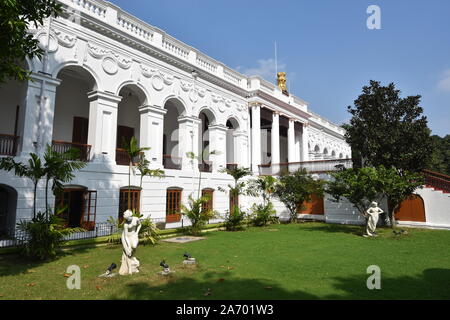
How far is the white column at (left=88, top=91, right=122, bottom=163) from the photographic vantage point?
1159cm

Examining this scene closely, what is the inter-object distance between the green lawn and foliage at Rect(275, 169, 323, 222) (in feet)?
20.1

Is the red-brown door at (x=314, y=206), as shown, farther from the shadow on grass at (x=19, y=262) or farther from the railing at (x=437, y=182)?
the shadow on grass at (x=19, y=262)

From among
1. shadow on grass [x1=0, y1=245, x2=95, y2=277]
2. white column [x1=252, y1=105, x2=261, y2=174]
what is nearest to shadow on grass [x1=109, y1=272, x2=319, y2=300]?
shadow on grass [x1=0, y1=245, x2=95, y2=277]

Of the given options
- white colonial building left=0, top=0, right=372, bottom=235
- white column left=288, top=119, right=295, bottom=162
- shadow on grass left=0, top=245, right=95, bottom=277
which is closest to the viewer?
shadow on grass left=0, top=245, right=95, bottom=277

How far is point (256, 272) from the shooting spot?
647 centimetres

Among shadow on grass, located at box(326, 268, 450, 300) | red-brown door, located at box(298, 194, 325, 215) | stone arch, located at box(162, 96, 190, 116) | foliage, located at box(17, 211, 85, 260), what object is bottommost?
shadow on grass, located at box(326, 268, 450, 300)

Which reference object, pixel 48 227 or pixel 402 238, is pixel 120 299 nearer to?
pixel 48 227

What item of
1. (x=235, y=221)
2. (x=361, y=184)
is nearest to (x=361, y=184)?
(x=361, y=184)

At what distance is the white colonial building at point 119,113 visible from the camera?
10039 mm

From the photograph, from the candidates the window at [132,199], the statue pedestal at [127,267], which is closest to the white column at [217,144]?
the window at [132,199]

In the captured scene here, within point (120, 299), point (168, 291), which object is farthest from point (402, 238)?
point (120, 299)

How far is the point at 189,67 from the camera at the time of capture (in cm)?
1550

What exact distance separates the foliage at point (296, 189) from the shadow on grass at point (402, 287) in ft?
32.5

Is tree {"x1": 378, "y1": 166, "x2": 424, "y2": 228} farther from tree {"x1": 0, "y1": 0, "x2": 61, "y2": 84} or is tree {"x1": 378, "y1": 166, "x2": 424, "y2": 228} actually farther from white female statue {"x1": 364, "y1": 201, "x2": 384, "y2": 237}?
tree {"x1": 0, "y1": 0, "x2": 61, "y2": 84}
